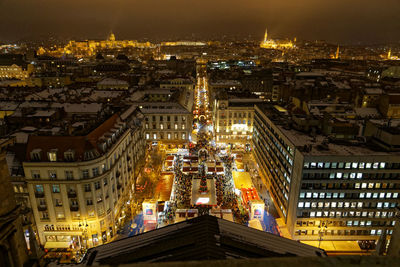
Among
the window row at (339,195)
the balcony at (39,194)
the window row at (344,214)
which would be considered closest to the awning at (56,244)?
the balcony at (39,194)

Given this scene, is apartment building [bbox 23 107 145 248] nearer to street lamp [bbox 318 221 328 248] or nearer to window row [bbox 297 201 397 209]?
window row [bbox 297 201 397 209]

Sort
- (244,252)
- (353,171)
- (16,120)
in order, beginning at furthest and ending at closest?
1. (16,120)
2. (353,171)
3. (244,252)

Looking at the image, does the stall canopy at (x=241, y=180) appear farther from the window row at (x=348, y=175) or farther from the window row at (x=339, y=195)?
the window row at (x=348, y=175)

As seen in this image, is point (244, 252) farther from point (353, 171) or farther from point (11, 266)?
point (353, 171)

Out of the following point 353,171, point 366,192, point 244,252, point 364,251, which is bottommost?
point 364,251

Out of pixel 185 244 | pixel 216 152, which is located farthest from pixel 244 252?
pixel 216 152

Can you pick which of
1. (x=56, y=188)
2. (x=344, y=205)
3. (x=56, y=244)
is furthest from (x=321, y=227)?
(x=56, y=244)

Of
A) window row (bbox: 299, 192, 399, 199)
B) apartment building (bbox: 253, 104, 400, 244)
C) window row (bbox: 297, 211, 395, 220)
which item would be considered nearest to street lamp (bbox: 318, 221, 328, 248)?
apartment building (bbox: 253, 104, 400, 244)
